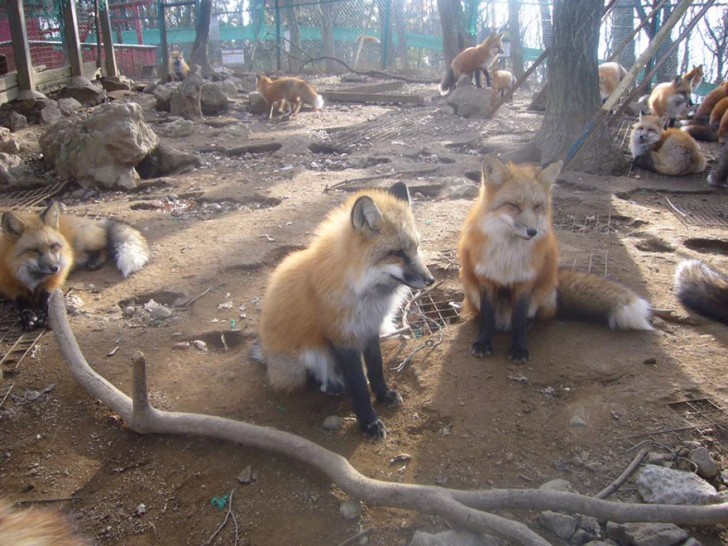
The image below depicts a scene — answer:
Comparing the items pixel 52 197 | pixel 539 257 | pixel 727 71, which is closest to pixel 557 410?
pixel 539 257

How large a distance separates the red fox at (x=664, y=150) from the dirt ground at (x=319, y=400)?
2.64 m

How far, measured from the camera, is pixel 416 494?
7.04 ft

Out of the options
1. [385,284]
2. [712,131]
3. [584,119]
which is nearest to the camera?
[385,284]

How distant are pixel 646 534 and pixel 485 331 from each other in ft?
5.22

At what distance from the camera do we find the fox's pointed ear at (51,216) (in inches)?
176

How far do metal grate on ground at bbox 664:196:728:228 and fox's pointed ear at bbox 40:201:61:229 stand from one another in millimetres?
6216

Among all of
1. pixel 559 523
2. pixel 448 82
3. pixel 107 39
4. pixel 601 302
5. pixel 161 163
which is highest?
pixel 107 39

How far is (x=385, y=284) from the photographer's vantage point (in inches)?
108

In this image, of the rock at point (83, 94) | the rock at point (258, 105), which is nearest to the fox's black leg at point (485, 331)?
the rock at point (258, 105)

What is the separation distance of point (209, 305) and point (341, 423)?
1.71m

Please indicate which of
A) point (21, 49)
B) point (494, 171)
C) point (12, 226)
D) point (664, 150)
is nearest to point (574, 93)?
point (664, 150)

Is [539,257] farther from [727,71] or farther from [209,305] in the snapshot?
[727,71]

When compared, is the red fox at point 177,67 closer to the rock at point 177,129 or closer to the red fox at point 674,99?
the rock at point 177,129

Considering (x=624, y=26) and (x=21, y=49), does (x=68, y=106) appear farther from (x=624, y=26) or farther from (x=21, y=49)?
(x=624, y=26)
